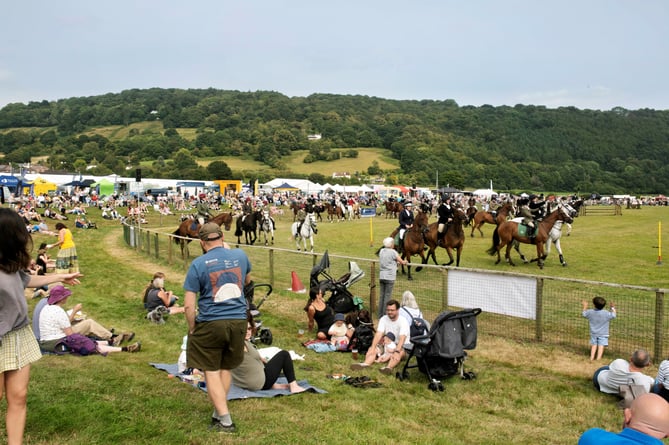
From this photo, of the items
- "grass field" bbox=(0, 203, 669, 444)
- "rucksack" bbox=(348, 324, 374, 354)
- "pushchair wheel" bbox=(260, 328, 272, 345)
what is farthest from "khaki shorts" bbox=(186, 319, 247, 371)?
"pushchair wheel" bbox=(260, 328, 272, 345)

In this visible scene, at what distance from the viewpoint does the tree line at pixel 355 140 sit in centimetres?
12269

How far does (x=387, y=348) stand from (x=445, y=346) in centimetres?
122

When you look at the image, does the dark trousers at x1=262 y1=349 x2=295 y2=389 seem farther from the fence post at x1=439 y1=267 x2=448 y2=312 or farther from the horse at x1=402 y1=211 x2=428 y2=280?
the horse at x1=402 y1=211 x2=428 y2=280

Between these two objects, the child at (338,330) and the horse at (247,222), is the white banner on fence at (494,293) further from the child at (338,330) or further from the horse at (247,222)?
the horse at (247,222)

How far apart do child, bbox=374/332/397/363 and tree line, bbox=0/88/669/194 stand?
9090 centimetres

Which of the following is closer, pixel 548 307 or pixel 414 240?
pixel 548 307

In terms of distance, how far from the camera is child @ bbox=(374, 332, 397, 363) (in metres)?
8.31

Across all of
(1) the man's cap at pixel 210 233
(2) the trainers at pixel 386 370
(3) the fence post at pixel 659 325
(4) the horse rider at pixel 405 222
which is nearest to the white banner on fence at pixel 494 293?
(3) the fence post at pixel 659 325

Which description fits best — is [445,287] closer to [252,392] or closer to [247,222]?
[252,392]

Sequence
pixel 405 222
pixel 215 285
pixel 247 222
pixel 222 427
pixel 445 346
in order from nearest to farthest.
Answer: pixel 215 285, pixel 222 427, pixel 445 346, pixel 405 222, pixel 247 222

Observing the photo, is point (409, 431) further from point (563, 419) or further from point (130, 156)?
point (130, 156)

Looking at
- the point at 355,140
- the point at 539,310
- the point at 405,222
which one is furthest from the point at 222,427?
the point at 355,140

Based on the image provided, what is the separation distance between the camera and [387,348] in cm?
840

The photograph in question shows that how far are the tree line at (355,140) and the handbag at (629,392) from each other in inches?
3675
